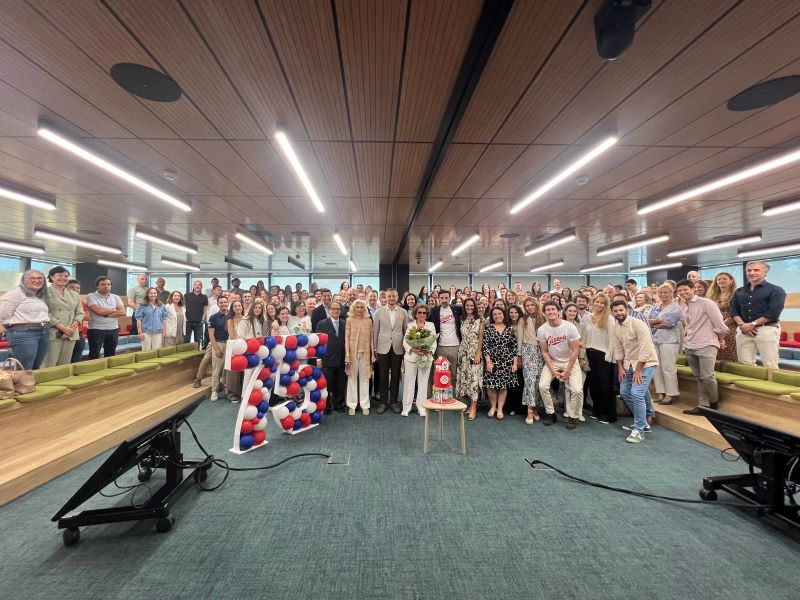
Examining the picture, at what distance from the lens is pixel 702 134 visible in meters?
3.34

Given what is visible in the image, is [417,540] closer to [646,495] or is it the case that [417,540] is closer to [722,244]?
[646,495]

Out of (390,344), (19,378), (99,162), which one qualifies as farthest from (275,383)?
(99,162)

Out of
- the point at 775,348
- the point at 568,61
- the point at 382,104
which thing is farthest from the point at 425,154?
the point at 775,348

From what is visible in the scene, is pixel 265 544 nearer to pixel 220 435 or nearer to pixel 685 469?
pixel 220 435

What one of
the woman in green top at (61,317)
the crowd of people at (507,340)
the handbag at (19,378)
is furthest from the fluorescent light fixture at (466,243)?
the handbag at (19,378)

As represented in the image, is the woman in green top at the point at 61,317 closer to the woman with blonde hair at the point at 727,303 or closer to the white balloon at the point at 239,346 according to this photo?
the white balloon at the point at 239,346

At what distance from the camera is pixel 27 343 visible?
146 inches

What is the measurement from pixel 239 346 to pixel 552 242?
752 centimetres

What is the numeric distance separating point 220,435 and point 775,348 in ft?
22.1

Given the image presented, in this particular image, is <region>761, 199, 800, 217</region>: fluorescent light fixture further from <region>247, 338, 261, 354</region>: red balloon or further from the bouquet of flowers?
<region>247, 338, 261, 354</region>: red balloon

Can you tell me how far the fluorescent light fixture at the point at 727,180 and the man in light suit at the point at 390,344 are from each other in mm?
4406

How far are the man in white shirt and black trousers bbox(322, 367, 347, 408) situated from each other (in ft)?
8.70

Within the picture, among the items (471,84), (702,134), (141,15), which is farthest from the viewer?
(702,134)

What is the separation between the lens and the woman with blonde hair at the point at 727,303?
454cm
